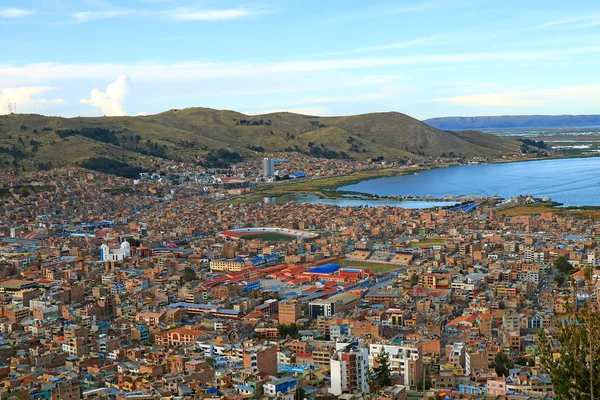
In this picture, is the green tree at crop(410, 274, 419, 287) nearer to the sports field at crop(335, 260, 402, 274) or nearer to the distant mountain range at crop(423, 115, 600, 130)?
the sports field at crop(335, 260, 402, 274)

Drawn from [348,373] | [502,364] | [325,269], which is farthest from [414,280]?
[348,373]

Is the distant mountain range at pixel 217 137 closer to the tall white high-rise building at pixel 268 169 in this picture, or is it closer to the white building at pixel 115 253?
the tall white high-rise building at pixel 268 169

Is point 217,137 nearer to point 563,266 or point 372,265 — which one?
point 372,265

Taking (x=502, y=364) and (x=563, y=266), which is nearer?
(x=502, y=364)

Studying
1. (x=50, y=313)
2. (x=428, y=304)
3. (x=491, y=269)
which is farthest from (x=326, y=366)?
(x=491, y=269)

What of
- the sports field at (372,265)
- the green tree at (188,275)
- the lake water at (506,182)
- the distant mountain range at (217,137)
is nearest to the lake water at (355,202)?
the lake water at (506,182)

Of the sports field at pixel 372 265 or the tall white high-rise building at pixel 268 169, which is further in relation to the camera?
the tall white high-rise building at pixel 268 169

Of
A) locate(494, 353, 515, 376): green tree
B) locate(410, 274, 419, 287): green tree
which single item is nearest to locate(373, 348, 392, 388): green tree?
locate(494, 353, 515, 376): green tree
